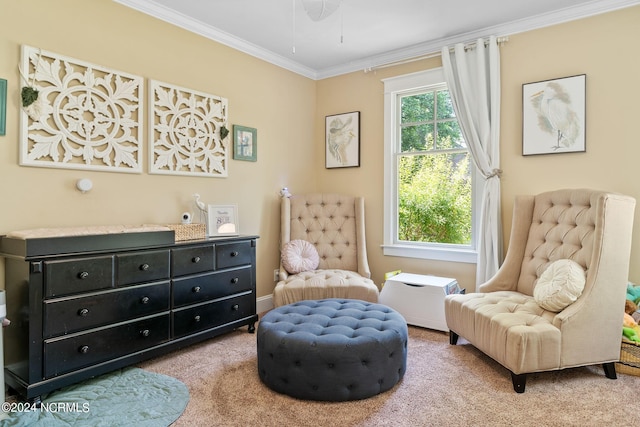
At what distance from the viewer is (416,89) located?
3.92 m

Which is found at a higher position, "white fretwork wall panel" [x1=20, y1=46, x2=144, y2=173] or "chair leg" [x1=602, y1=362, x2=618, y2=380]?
"white fretwork wall panel" [x1=20, y1=46, x2=144, y2=173]

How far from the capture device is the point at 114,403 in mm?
2133

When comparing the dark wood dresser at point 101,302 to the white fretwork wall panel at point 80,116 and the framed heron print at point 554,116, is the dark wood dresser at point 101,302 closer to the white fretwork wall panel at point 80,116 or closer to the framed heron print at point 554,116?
the white fretwork wall panel at point 80,116

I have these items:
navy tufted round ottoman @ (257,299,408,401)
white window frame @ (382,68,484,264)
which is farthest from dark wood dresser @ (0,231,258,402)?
white window frame @ (382,68,484,264)

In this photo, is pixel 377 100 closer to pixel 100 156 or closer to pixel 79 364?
pixel 100 156

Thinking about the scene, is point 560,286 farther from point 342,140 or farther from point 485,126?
point 342,140

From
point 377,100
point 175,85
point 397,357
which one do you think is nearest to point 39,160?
point 175,85

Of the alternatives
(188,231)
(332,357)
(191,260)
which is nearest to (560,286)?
(332,357)

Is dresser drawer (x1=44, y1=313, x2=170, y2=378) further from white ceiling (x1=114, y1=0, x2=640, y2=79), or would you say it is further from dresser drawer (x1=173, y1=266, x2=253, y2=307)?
white ceiling (x1=114, y1=0, x2=640, y2=79)

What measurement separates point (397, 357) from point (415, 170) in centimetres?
222

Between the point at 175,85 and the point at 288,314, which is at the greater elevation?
the point at 175,85

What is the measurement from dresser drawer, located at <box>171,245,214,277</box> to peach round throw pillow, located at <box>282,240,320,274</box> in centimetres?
89

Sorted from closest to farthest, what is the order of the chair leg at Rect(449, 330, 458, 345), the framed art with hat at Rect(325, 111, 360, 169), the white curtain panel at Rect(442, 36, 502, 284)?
the chair leg at Rect(449, 330, 458, 345) → the white curtain panel at Rect(442, 36, 502, 284) → the framed art with hat at Rect(325, 111, 360, 169)

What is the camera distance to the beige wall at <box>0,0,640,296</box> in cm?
245
